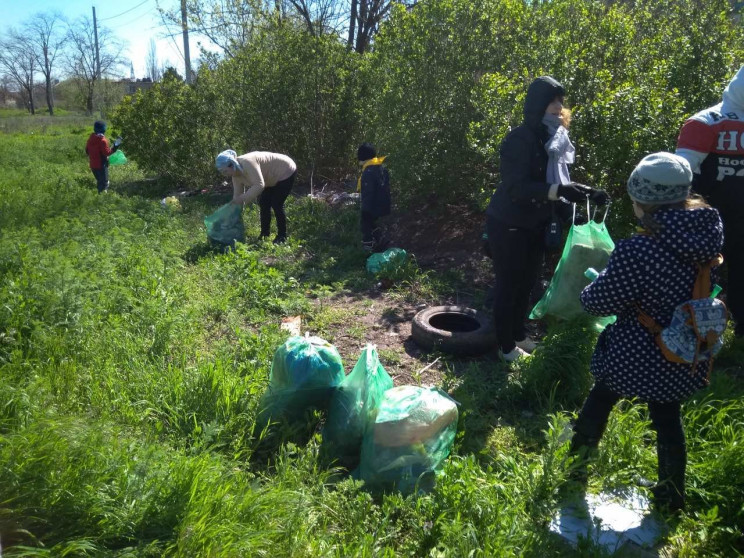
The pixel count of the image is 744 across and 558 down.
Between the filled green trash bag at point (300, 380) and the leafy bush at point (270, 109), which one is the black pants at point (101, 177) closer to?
the leafy bush at point (270, 109)

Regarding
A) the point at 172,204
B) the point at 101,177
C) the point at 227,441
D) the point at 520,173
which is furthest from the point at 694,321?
the point at 101,177

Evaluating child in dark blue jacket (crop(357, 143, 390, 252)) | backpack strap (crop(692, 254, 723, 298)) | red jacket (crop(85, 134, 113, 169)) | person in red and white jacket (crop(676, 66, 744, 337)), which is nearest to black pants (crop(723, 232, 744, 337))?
person in red and white jacket (crop(676, 66, 744, 337))

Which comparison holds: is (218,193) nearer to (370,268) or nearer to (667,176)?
(370,268)

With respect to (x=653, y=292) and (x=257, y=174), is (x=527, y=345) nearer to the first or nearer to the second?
(x=653, y=292)

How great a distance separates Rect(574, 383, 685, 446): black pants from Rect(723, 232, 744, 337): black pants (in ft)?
5.93

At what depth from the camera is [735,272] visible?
390 centimetres

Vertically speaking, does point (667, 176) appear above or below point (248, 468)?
above

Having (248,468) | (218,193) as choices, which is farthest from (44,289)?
(218,193)

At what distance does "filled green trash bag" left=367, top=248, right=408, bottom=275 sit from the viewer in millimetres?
6285

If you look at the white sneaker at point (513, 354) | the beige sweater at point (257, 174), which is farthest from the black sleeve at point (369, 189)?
the white sneaker at point (513, 354)

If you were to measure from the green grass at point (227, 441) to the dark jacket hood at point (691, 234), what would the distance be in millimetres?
1029

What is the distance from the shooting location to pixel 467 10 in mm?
7223

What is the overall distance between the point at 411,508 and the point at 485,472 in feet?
1.75

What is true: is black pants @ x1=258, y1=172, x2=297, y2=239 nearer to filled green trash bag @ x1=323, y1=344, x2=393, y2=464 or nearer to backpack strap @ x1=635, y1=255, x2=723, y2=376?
filled green trash bag @ x1=323, y1=344, x2=393, y2=464
